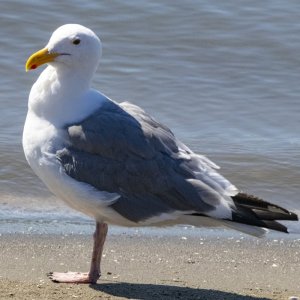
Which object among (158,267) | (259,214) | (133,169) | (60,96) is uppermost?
(60,96)

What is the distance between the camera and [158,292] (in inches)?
261

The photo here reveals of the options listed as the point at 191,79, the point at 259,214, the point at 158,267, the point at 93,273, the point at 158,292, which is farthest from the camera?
the point at 191,79

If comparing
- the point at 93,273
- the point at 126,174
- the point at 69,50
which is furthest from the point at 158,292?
the point at 69,50

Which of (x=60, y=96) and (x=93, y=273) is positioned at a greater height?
(x=60, y=96)

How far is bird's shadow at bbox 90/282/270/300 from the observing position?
258 inches

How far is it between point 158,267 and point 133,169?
87 centimetres

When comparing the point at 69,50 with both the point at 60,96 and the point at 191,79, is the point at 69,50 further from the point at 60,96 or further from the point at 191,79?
the point at 191,79

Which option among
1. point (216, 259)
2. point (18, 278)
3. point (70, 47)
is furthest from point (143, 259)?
point (70, 47)

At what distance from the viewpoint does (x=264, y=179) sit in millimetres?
9523

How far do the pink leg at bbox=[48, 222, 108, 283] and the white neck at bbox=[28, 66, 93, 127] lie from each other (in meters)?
0.74

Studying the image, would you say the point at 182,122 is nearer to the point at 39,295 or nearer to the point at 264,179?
the point at 264,179

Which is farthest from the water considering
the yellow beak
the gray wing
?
the yellow beak

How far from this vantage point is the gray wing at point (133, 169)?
665 centimetres

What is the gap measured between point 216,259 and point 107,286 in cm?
96
